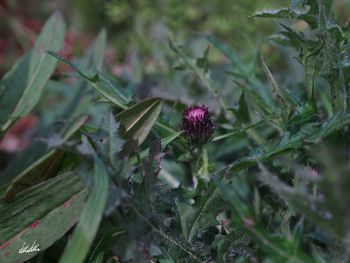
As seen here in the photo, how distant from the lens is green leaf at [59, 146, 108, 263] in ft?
2.19

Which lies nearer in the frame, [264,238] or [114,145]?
[264,238]

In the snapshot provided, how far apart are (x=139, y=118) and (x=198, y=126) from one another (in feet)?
0.41

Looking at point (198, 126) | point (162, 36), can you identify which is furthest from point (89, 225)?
point (162, 36)

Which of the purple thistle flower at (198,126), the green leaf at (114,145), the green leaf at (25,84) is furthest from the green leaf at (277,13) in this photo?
the green leaf at (25,84)

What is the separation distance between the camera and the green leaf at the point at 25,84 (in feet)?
4.00

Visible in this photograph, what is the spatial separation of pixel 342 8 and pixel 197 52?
3.08 feet

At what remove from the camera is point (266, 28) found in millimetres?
2719

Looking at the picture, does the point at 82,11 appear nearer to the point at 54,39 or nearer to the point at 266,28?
the point at 266,28

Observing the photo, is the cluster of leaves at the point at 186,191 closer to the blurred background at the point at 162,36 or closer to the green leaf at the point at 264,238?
the green leaf at the point at 264,238

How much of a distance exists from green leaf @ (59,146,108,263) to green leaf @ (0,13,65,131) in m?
0.55

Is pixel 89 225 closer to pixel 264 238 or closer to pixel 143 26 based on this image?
pixel 264 238

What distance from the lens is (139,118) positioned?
92 centimetres

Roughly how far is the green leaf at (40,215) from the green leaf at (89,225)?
15 centimetres

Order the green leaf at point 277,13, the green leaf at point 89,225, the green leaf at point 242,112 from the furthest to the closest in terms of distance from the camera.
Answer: the green leaf at point 242,112
the green leaf at point 277,13
the green leaf at point 89,225
